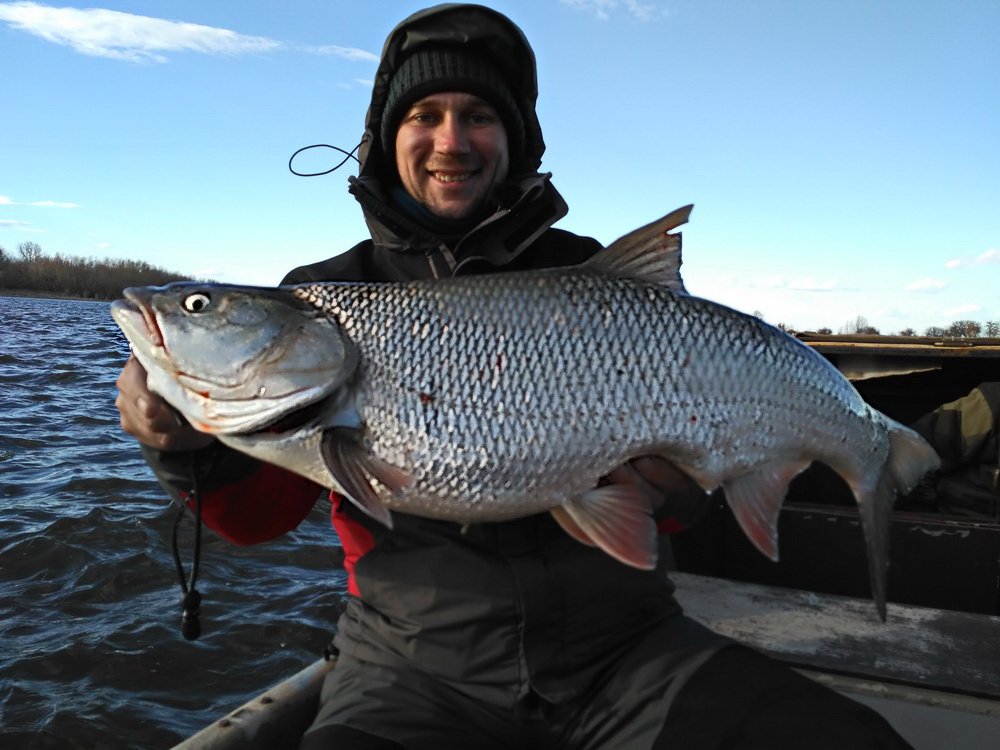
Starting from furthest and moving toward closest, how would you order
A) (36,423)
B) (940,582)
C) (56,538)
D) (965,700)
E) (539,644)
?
(36,423) → (56,538) → (940,582) → (965,700) → (539,644)

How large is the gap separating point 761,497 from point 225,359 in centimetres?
185

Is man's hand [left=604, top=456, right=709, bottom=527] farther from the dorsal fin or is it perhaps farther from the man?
the dorsal fin

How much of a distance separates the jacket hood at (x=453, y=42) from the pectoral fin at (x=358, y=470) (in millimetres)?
1551

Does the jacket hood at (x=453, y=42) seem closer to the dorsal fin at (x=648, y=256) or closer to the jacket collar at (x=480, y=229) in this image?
the jacket collar at (x=480, y=229)

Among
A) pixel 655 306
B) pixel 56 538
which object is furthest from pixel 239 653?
pixel 655 306

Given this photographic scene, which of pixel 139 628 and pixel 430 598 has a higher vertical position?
pixel 430 598

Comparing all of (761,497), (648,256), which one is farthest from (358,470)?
(761,497)

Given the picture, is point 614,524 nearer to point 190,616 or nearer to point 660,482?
point 660,482

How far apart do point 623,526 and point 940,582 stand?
3.41 metres

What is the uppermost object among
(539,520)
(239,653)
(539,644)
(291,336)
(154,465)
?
(291,336)

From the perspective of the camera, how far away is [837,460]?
258 cm

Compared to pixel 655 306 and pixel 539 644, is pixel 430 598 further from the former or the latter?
pixel 655 306

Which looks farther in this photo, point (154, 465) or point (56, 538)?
point (56, 538)

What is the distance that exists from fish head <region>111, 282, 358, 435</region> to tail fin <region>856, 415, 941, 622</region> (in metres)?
1.86
